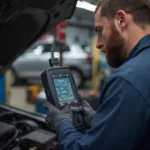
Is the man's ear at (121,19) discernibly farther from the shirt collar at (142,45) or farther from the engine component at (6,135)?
the engine component at (6,135)

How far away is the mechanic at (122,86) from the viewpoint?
1.12m

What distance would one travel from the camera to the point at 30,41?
2672 millimetres

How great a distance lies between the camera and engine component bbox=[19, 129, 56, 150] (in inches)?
76.1

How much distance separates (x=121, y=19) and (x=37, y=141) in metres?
1.03

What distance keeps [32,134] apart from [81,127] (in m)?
0.54

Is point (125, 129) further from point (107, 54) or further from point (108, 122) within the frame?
point (107, 54)

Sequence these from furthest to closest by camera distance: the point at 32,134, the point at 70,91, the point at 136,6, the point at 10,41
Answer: the point at 10,41 → the point at 32,134 → the point at 70,91 → the point at 136,6

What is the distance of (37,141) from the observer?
195cm

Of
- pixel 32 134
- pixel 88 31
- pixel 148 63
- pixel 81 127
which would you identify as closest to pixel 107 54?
pixel 148 63

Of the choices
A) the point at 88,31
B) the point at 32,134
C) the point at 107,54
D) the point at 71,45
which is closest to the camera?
the point at 107,54

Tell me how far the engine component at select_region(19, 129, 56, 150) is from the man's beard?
818 millimetres

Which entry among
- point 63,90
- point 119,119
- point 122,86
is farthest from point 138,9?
point 63,90

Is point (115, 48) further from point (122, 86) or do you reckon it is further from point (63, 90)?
point (63, 90)

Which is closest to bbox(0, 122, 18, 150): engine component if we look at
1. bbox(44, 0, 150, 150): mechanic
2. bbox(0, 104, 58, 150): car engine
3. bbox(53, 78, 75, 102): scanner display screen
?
bbox(0, 104, 58, 150): car engine
